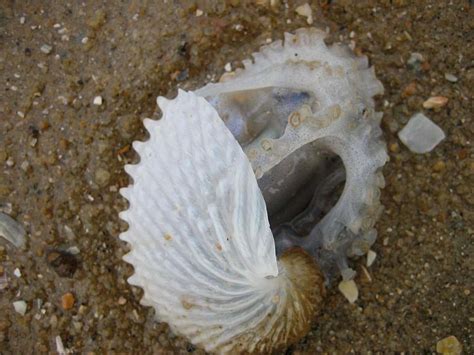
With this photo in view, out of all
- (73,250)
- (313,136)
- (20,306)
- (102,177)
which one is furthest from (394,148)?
(20,306)

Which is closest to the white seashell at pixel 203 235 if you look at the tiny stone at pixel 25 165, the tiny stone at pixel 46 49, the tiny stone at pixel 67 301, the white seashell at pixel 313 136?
the white seashell at pixel 313 136

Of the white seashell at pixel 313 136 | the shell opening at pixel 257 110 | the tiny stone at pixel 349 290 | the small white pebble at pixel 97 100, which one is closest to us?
the white seashell at pixel 313 136

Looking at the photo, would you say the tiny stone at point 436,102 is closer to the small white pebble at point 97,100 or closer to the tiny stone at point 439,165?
the tiny stone at point 439,165

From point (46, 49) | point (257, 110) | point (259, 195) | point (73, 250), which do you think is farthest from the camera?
point (46, 49)

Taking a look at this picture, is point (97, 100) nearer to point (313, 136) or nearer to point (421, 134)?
point (313, 136)

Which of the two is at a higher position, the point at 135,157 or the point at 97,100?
the point at 97,100

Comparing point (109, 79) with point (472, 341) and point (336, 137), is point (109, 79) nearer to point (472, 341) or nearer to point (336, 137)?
point (336, 137)
